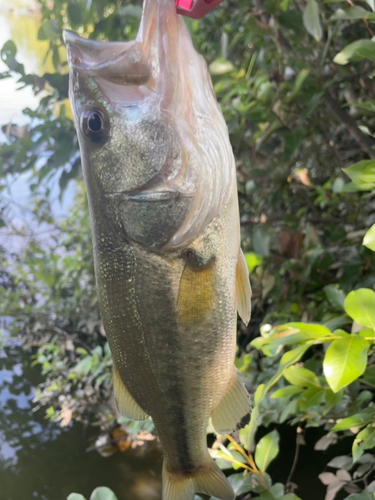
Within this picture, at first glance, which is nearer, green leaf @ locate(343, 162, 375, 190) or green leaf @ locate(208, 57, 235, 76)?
green leaf @ locate(343, 162, 375, 190)

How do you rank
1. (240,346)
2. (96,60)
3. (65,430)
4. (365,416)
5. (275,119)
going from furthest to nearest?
(65,430) → (240,346) → (275,119) → (365,416) → (96,60)

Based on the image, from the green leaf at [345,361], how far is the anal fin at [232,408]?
11 cm

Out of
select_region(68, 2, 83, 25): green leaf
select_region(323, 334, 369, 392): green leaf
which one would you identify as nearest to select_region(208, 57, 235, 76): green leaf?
select_region(68, 2, 83, 25): green leaf

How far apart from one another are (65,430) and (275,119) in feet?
6.52

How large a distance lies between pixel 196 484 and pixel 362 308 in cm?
34

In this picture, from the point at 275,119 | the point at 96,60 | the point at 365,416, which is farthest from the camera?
the point at 275,119

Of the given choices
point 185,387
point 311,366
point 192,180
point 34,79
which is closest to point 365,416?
point 311,366

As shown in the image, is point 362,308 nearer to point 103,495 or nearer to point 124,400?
point 124,400

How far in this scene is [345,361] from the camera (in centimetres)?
51

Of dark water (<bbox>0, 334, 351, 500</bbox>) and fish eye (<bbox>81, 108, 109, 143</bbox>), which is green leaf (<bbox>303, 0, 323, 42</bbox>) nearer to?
fish eye (<bbox>81, 108, 109, 143</bbox>)

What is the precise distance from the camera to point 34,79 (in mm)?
898

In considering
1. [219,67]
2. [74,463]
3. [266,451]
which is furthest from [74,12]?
[74,463]

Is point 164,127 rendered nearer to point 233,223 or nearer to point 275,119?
point 233,223

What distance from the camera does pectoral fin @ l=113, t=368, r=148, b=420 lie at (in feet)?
1.75
